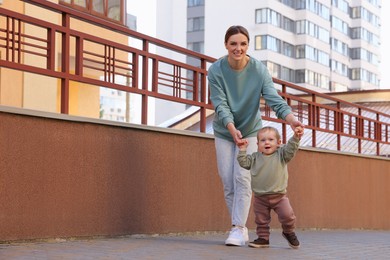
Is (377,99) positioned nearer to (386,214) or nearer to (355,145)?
(355,145)

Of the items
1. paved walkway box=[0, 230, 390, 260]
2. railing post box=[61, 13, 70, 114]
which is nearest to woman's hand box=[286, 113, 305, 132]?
paved walkway box=[0, 230, 390, 260]

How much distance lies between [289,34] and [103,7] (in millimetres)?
60929

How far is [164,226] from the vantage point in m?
8.84


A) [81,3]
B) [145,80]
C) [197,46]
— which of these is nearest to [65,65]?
[145,80]

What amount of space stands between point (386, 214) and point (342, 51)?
7501 centimetres

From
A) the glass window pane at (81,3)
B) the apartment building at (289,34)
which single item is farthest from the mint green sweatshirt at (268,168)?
the apartment building at (289,34)

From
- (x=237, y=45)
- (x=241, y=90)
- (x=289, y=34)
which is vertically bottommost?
(x=241, y=90)

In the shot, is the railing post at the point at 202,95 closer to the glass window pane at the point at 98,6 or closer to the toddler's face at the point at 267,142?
the toddler's face at the point at 267,142

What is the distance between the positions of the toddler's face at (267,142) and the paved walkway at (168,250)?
2.84ft

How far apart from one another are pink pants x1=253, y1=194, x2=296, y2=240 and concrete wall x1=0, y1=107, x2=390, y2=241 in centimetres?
153

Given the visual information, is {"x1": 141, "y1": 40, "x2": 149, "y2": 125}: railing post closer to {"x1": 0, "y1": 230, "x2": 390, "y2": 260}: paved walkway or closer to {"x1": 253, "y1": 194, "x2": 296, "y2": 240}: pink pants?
{"x1": 0, "y1": 230, "x2": 390, "y2": 260}: paved walkway

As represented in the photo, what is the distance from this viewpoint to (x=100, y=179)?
26.2ft

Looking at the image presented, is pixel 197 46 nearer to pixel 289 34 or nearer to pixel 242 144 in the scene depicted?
pixel 289 34

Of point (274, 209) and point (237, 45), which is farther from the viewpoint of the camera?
point (274, 209)
